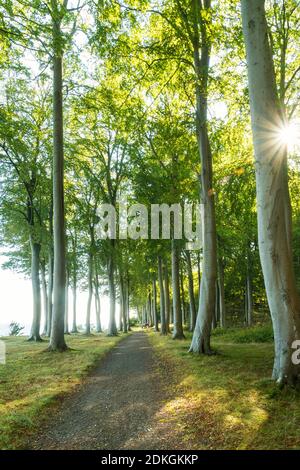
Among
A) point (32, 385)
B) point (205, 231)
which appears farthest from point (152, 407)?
point (205, 231)

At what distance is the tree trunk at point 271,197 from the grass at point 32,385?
431 centimetres

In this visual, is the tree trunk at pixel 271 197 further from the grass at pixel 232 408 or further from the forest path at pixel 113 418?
the forest path at pixel 113 418

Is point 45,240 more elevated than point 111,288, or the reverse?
point 45,240

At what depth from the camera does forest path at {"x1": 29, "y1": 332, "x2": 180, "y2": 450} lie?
4.78 metres

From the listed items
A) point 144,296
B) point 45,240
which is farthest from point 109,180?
point 144,296

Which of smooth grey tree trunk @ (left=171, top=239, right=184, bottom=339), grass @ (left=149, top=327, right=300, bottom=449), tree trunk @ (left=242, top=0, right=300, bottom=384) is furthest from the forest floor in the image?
smooth grey tree trunk @ (left=171, top=239, right=184, bottom=339)

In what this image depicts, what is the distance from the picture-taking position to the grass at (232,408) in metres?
4.48

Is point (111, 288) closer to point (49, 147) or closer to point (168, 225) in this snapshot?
point (168, 225)

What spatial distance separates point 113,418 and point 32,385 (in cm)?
310

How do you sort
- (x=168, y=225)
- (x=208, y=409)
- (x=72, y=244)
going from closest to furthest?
(x=208, y=409) → (x=168, y=225) → (x=72, y=244)

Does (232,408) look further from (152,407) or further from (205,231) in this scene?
(205,231)

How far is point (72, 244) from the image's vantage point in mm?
31219

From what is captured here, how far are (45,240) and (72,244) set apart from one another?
10361mm
